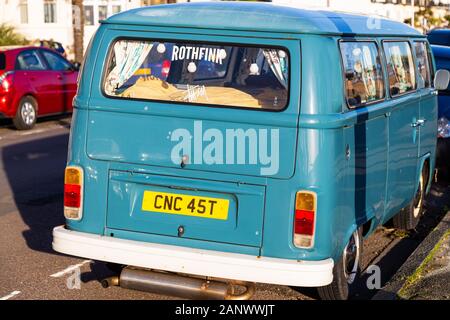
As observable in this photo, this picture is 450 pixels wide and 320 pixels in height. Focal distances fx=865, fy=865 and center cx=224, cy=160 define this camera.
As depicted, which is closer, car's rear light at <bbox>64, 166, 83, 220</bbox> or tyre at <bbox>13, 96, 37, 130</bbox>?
car's rear light at <bbox>64, 166, 83, 220</bbox>

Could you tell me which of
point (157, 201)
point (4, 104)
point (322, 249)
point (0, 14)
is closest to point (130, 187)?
point (157, 201)

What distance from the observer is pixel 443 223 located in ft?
28.7

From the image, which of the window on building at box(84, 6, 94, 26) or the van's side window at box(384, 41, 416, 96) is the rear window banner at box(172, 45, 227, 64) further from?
the window on building at box(84, 6, 94, 26)

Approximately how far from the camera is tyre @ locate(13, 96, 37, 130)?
16828 mm

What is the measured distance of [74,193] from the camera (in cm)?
615

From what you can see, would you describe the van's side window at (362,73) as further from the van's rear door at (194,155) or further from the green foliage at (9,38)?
the green foliage at (9,38)

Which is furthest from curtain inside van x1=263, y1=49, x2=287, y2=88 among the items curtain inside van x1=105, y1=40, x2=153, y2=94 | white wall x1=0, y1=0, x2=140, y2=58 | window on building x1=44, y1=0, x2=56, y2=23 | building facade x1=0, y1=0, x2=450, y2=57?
→ window on building x1=44, y1=0, x2=56, y2=23

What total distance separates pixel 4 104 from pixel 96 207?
11.0 metres

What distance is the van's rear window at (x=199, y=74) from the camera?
19.3ft

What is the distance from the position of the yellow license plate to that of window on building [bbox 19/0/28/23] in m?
35.2

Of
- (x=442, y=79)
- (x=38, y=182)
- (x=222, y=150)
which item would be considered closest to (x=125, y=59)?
(x=222, y=150)

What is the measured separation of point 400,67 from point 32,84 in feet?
35.7

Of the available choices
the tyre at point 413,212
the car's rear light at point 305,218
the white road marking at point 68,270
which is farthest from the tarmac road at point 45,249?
the car's rear light at point 305,218
